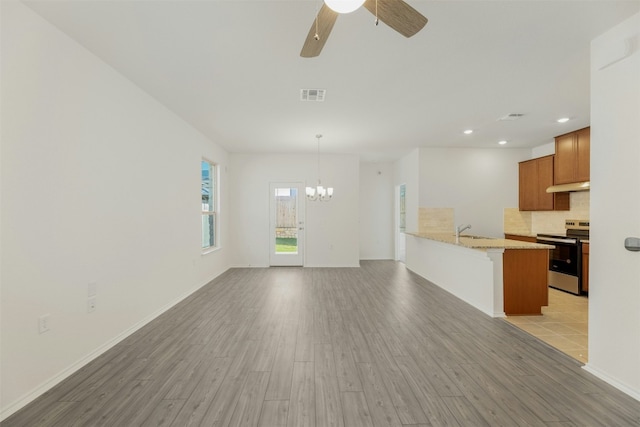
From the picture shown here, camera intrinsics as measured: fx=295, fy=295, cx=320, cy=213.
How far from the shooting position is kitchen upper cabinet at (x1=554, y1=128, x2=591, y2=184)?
190 inches

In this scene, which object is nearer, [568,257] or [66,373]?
[66,373]

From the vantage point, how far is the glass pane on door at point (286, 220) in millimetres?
7238

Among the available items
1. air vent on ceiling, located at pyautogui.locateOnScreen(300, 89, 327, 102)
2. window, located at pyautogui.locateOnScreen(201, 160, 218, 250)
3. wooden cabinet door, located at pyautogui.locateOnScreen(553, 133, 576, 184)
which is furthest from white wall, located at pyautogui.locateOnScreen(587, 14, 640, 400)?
window, located at pyautogui.locateOnScreen(201, 160, 218, 250)

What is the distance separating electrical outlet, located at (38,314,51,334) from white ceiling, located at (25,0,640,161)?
2.23 meters

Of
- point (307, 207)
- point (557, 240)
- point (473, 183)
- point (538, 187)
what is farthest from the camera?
point (307, 207)

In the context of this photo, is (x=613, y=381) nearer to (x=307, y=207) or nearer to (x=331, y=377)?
(x=331, y=377)

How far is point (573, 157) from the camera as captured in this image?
507cm

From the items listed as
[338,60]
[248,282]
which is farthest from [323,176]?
[338,60]

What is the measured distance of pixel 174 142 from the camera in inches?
170

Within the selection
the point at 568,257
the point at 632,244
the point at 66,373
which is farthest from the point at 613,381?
the point at 66,373

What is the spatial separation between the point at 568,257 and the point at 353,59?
4.81 metres

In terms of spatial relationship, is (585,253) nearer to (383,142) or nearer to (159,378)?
(383,142)

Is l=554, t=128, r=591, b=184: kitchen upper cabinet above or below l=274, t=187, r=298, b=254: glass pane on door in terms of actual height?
above

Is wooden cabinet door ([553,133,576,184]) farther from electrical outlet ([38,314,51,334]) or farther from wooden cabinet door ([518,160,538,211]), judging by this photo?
electrical outlet ([38,314,51,334])
